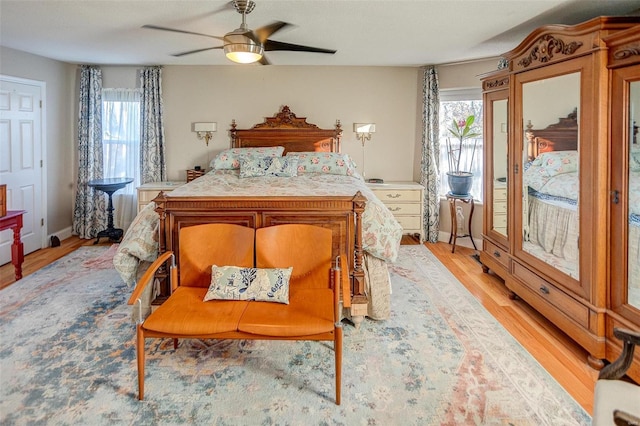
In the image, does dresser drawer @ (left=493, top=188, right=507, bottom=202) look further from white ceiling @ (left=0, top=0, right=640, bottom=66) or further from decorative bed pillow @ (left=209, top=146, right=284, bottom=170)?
decorative bed pillow @ (left=209, top=146, right=284, bottom=170)

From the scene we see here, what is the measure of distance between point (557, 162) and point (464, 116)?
9.14ft

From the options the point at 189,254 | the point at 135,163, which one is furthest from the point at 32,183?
the point at 189,254

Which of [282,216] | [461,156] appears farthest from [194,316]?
[461,156]

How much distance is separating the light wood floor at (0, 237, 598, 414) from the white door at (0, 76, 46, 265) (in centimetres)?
29

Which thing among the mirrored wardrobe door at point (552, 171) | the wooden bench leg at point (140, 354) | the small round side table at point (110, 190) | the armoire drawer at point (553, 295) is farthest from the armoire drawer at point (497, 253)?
the small round side table at point (110, 190)

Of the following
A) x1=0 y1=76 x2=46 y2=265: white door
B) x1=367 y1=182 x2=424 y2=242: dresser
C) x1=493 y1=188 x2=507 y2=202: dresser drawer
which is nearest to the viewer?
x1=493 y1=188 x2=507 y2=202: dresser drawer

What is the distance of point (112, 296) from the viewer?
354 centimetres

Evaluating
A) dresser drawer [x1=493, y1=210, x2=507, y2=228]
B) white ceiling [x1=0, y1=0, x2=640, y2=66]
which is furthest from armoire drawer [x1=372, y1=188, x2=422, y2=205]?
white ceiling [x1=0, y1=0, x2=640, y2=66]

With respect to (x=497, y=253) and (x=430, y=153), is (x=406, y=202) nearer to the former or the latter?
(x=430, y=153)

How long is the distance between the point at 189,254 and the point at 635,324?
2.58 meters

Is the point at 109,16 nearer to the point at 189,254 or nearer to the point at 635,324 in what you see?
the point at 189,254

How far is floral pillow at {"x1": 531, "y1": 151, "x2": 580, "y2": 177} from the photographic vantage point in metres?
2.62

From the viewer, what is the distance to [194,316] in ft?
7.14

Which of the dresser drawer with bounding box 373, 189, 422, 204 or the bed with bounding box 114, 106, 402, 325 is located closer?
the bed with bounding box 114, 106, 402, 325
